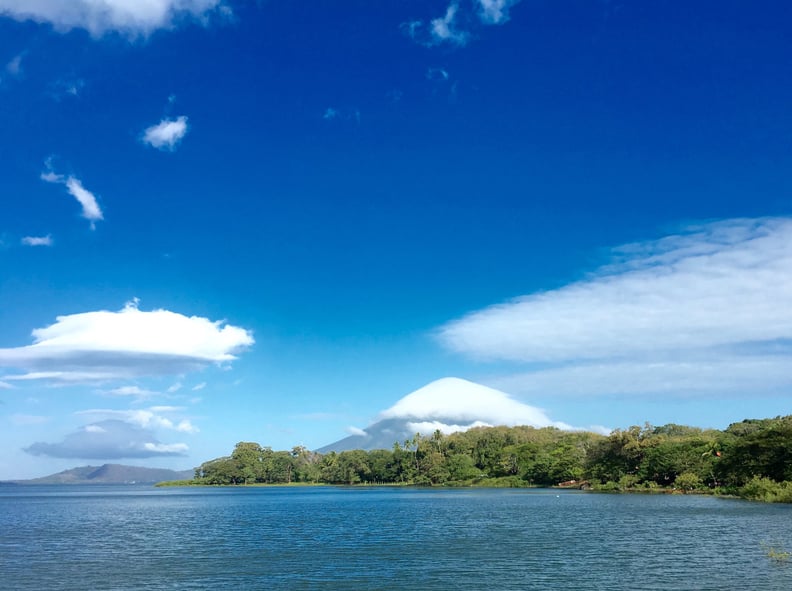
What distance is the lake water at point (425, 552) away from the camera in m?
32.4

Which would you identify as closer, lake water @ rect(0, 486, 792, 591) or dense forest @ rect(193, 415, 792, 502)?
lake water @ rect(0, 486, 792, 591)

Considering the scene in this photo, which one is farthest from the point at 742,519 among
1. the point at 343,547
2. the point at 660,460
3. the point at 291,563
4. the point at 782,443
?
the point at 660,460

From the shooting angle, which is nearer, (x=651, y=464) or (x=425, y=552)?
(x=425, y=552)

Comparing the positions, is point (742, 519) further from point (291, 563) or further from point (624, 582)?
point (291, 563)

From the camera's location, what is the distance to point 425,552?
4197 centimetres

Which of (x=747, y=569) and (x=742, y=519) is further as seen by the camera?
(x=742, y=519)

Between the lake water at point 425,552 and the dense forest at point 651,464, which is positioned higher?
the dense forest at point 651,464

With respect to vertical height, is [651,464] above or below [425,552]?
above

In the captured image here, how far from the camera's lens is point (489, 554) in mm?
40250

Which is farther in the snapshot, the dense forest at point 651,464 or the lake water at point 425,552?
the dense forest at point 651,464

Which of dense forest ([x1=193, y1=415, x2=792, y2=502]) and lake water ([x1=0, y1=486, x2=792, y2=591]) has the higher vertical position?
dense forest ([x1=193, y1=415, x2=792, y2=502])

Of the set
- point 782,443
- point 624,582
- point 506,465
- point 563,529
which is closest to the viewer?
point 624,582

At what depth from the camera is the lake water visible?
3238 cm

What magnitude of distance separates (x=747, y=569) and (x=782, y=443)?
1986 inches
